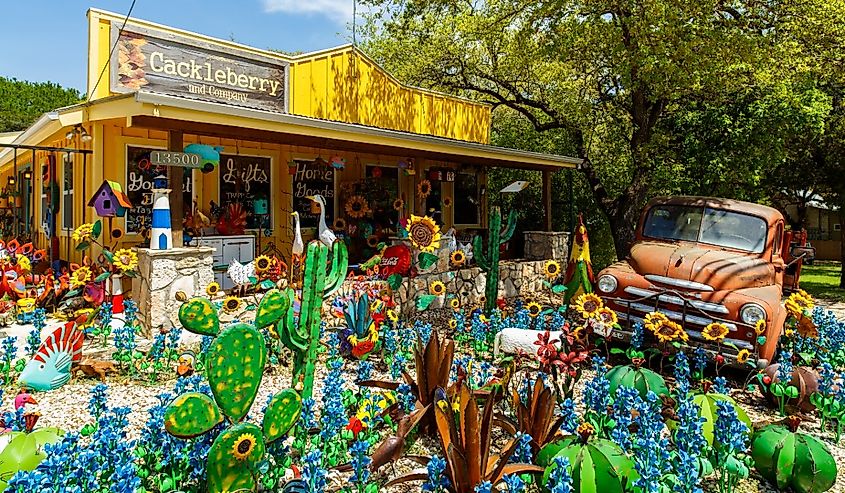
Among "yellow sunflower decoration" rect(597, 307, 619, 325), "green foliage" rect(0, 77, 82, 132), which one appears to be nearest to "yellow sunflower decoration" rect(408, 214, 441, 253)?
"yellow sunflower decoration" rect(597, 307, 619, 325)

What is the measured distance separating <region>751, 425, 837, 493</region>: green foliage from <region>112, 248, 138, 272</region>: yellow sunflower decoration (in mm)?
6172

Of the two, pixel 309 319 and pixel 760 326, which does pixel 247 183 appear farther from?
pixel 760 326

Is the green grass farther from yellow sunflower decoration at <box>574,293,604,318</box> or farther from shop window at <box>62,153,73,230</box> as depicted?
shop window at <box>62,153,73,230</box>

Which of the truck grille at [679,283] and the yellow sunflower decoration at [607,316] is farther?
the truck grille at [679,283]

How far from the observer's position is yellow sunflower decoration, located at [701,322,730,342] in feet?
17.8

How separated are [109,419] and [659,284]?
526 cm

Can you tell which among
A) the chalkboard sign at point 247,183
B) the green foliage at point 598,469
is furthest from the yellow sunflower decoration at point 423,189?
the green foliage at point 598,469

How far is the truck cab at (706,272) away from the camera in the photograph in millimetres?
5793

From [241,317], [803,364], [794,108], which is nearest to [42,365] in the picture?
[241,317]

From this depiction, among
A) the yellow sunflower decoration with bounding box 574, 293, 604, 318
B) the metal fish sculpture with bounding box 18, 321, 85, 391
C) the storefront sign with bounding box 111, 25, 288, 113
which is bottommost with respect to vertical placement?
the metal fish sculpture with bounding box 18, 321, 85, 391

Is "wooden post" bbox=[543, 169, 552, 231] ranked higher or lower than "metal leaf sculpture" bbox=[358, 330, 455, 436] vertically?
higher

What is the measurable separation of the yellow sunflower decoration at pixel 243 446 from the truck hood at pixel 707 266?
4920 mm

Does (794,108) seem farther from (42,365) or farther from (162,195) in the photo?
(42,365)

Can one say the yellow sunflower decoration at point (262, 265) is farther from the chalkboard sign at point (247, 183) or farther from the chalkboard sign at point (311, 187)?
the chalkboard sign at point (311, 187)
